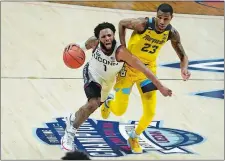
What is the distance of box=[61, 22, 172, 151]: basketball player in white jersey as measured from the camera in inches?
234

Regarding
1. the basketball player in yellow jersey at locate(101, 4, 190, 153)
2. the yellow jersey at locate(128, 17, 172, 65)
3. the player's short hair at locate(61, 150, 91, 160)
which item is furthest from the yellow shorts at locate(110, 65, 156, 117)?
the player's short hair at locate(61, 150, 91, 160)

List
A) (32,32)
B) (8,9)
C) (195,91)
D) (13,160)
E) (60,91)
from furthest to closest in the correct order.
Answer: (8,9) < (32,32) < (195,91) < (60,91) < (13,160)

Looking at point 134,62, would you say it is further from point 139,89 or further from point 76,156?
point 76,156

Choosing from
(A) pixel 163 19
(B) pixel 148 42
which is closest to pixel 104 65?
(B) pixel 148 42

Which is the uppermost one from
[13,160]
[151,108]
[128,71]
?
[128,71]

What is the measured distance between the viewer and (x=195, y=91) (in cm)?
854

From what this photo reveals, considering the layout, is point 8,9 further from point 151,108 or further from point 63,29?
point 151,108

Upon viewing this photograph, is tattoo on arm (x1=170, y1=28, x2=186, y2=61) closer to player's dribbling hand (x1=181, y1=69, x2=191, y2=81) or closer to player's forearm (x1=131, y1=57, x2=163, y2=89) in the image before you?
player's dribbling hand (x1=181, y1=69, x2=191, y2=81)

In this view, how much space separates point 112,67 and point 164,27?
0.74 m

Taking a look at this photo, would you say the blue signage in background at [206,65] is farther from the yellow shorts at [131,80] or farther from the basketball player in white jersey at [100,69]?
the basketball player in white jersey at [100,69]

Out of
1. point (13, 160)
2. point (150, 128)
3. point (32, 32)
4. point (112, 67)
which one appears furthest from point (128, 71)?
point (32, 32)

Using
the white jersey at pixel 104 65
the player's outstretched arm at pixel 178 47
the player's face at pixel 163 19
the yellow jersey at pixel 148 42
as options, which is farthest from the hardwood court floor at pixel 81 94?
the player's face at pixel 163 19

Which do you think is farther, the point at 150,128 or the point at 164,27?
the point at 150,128

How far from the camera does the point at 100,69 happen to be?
620 cm
